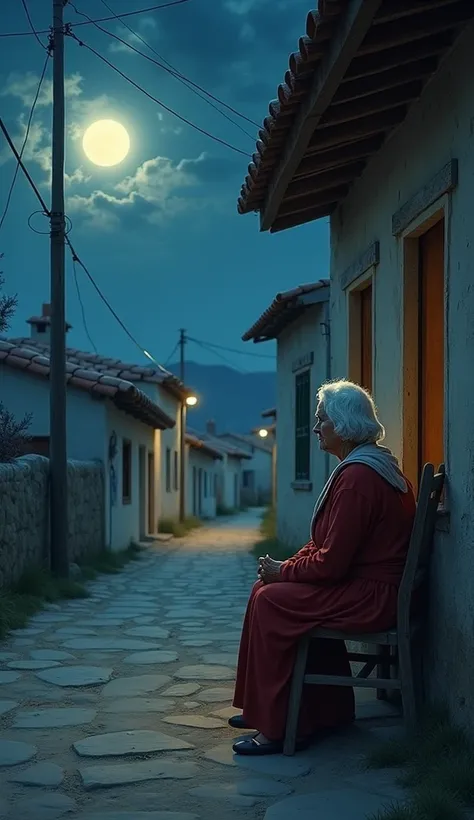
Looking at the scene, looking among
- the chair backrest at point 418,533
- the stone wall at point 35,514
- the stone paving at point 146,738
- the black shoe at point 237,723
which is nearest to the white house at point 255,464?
the stone wall at point 35,514

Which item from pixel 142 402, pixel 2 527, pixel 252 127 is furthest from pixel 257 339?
pixel 2 527

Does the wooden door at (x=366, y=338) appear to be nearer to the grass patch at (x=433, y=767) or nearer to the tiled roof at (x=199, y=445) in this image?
the grass patch at (x=433, y=767)

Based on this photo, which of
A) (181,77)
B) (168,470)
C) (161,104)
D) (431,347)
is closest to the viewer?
(431,347)

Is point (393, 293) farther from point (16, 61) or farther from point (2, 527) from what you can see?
point (16, 61)

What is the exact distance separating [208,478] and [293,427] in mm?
25921

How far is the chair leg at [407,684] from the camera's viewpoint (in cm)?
401

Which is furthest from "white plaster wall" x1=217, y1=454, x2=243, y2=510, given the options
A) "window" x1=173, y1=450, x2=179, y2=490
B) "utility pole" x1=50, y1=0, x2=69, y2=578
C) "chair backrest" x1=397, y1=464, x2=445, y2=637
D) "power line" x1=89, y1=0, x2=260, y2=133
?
"chair backrest" x1=397, y1=464, x2=445, y2=637

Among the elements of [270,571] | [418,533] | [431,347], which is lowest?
[270,571]

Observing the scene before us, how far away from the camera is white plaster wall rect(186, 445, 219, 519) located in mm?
31953

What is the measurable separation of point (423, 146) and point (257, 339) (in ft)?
34.8

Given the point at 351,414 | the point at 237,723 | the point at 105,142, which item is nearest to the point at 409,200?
the point at 351,414

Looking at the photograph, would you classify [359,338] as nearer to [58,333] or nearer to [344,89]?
[344,89]

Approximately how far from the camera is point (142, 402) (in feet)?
50.0

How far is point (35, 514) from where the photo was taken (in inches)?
387
